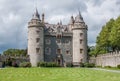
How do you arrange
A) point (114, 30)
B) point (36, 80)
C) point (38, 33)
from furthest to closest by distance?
point (38, 33) < point (114, 30) < point (36, 80)

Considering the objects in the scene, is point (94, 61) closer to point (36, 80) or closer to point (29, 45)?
point (29, 45)

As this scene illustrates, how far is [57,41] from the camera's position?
3034 inches

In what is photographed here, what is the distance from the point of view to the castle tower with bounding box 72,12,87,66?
74750 mm

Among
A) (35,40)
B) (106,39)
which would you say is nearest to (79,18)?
(106,39)

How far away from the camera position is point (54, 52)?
76.6 meters

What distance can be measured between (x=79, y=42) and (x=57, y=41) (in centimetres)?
571

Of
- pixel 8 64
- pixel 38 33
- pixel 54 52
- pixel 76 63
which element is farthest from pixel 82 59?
pixel 8 64

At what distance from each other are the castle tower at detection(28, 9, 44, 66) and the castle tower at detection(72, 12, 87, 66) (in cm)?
821

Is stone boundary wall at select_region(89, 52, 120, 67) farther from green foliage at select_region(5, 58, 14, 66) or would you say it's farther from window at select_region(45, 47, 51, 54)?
green foliage at select_region(5, 58, 14, 66)

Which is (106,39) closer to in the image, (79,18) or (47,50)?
(79,18)

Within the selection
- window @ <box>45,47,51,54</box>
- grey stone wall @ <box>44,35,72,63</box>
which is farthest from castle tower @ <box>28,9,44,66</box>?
grey stone wall @ <box>44,35,72,63</box>

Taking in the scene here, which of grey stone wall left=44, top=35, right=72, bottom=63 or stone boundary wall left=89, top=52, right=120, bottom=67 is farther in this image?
grey stone wall left=44, top=35, right=72, bottom=63

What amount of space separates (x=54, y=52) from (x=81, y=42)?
7212mm

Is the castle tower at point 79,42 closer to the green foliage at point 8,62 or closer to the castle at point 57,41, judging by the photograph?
the castle at point 57,41
